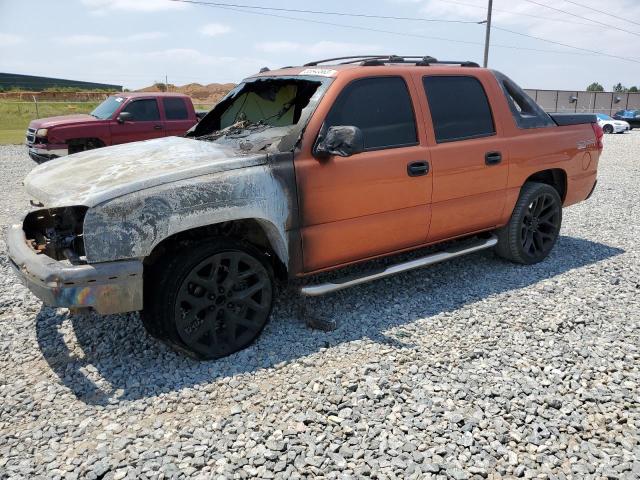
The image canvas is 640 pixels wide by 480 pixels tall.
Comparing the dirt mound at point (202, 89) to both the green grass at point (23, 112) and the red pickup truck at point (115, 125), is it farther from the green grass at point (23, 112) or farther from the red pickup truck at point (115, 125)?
the red pickup truck at point (115, 125)

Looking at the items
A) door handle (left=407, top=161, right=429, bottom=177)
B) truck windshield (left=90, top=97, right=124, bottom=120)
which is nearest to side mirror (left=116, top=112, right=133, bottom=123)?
truck windshield (left=90, top=97, right=124, bottom=120)

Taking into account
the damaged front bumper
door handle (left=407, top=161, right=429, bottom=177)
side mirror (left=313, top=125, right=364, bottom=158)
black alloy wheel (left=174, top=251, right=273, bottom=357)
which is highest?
side mirror (left=313, top=125, right=364, bottom=158)

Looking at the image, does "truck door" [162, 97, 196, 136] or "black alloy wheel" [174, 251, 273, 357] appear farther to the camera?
"truck door" [162, 97, 196, 136]

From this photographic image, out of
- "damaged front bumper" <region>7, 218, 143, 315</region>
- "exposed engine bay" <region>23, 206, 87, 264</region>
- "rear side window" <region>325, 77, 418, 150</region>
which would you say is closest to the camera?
"damaged front bumper" <region>7, 218, 143, 315</region>

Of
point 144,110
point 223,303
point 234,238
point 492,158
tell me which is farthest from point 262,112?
point 144,110

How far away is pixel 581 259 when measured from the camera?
5.56 m

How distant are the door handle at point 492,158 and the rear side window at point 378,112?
826 millimetres

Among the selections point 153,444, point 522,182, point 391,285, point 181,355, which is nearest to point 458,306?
point 391,285

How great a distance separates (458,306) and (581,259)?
6.71 feet

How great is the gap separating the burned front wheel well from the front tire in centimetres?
9

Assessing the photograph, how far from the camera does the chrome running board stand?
149 inches

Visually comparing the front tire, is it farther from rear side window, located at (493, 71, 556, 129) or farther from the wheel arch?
the wheel arch

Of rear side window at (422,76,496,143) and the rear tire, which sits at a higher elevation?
rear side window at (422,76,496,143)

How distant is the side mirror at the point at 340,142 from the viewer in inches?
136
